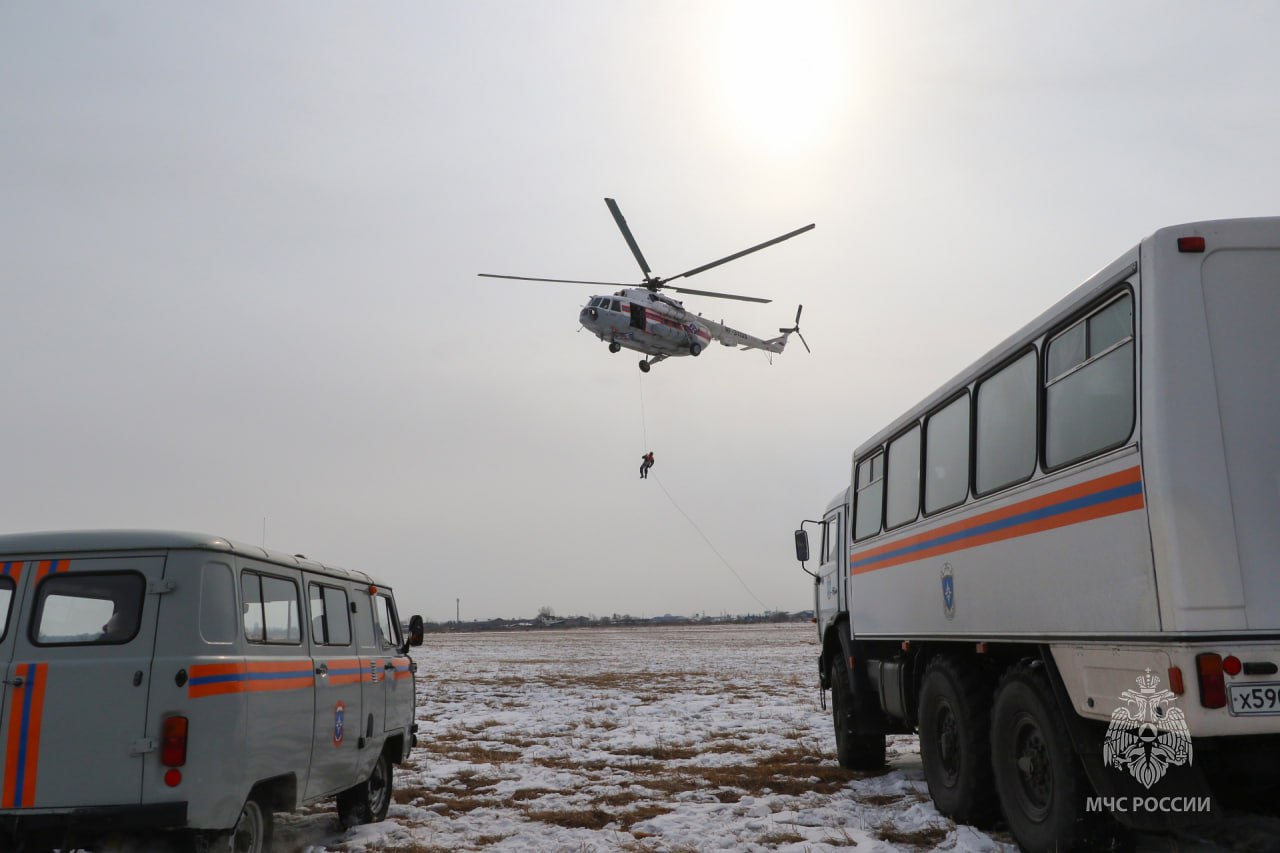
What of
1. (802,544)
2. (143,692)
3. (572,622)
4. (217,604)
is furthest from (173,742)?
(572,622)

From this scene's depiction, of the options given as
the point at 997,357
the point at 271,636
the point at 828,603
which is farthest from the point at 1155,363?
the point at 828,603

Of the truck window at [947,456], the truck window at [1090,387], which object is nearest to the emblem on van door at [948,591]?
the truck window at [947,456]

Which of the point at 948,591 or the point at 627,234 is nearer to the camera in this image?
the point at 948,591

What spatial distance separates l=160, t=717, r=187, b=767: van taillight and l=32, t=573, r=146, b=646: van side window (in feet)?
1.99

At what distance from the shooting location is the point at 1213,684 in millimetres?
4816

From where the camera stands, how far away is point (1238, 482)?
505 centimetres

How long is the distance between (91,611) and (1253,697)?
622 centimetres

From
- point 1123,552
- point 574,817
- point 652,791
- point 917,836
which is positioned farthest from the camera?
point 652,791

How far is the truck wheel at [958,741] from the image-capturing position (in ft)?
25.1

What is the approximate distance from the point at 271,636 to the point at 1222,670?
5527mm

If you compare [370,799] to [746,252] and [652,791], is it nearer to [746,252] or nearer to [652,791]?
[652,791]

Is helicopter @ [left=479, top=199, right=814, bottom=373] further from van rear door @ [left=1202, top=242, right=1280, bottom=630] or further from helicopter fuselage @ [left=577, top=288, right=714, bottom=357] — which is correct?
van rear door @ [left=1202, top=242, right=1280, bottom=630]

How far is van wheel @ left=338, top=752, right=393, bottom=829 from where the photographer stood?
8539mm

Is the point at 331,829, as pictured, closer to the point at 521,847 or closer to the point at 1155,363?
the point at 521,847
